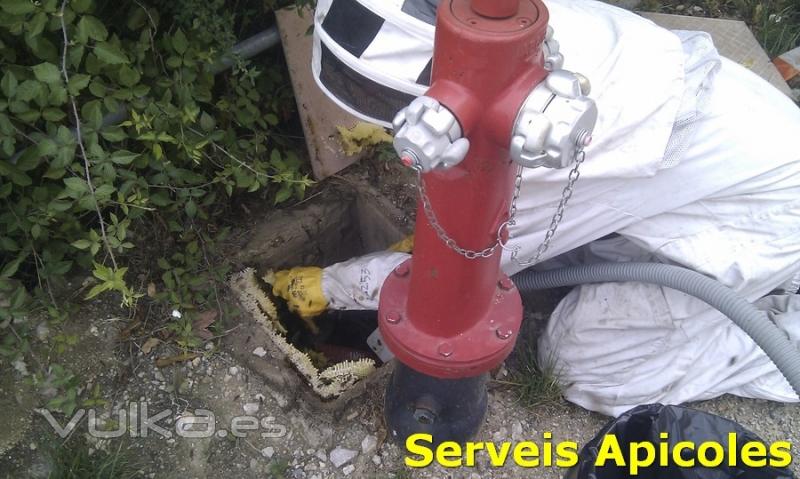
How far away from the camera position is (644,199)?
184cm

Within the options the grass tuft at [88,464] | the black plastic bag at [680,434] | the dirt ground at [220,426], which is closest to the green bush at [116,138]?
the dirt ground at [220,426]

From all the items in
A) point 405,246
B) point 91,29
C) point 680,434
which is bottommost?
point 405,246

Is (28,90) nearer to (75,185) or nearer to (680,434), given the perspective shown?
(75,185)

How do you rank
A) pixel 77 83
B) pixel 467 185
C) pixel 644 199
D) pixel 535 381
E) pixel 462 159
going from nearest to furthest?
pixel 462 159 < pixel 467 185 < pixel 77 83 < pixel 644 199 < pixel 535 381

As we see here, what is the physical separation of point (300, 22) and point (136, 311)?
3.24ft

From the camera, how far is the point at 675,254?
6.15 ft

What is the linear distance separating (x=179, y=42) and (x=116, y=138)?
0.31 meters

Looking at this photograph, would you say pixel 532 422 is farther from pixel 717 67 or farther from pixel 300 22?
pixel 300 22

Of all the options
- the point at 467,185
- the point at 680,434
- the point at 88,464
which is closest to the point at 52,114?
the point at 88,464

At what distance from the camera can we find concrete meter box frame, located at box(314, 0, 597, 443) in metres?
1.10

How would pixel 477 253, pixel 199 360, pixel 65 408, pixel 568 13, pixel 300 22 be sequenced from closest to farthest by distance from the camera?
1. pixel 477 253
2. pixel 65 408
3. pixel 568 13
4. pixel 199 360
5. pixel 300 22

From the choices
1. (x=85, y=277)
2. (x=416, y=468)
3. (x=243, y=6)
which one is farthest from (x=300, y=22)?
(x=416, y=468)

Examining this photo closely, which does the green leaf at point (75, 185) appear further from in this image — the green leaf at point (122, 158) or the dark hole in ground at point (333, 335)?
the dark hole in ground at point (333, 335)

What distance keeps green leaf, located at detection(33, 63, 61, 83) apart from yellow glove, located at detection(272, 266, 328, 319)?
0.94 m
